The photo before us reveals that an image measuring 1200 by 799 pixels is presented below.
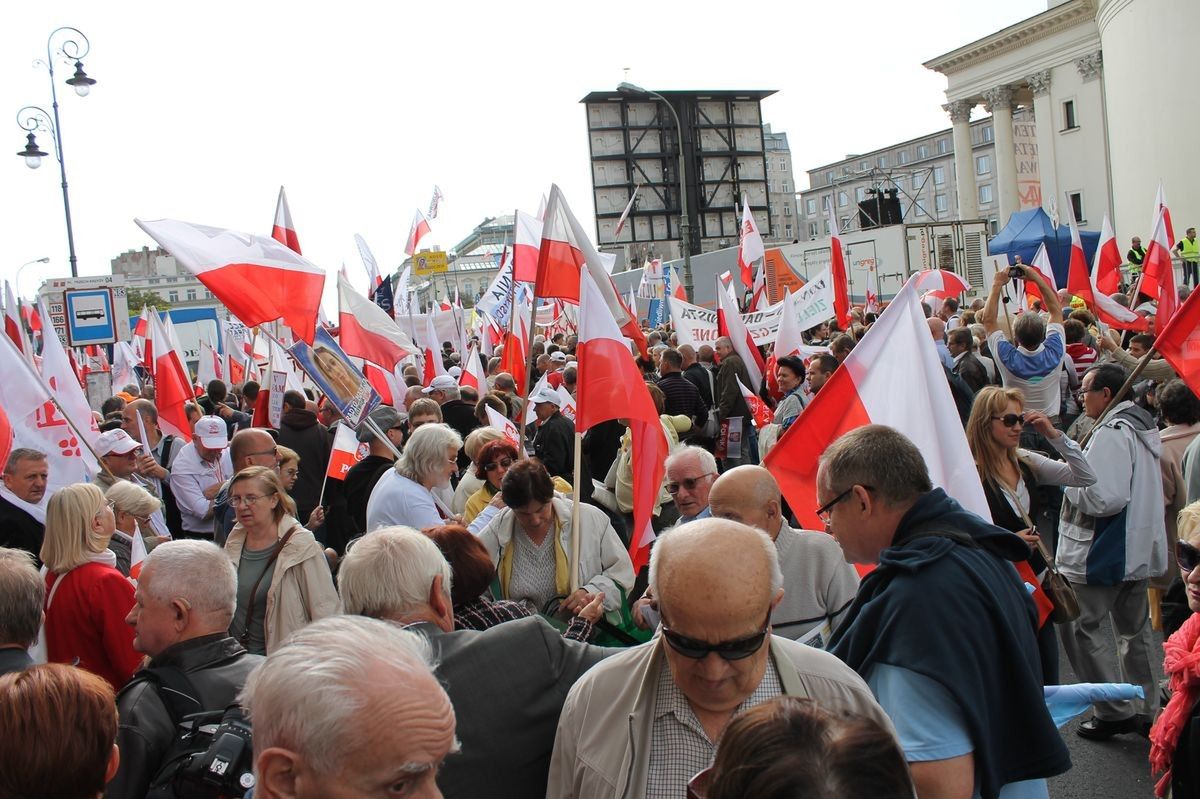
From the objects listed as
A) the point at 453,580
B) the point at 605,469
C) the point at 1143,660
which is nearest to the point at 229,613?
the point at 453,580

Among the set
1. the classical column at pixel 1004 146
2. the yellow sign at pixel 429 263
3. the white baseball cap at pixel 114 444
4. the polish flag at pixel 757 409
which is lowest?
the polish flag at pixel 757 409

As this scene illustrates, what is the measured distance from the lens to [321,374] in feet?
23.0

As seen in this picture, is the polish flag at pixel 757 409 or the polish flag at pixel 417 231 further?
the polish flag at pixel 417 231

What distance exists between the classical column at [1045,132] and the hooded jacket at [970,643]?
173 feet

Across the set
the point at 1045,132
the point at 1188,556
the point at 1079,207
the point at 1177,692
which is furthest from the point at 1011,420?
the point at 1045,132

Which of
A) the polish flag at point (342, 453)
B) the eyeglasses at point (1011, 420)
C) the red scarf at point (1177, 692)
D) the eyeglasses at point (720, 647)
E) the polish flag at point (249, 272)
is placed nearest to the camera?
the eyeglasses at point (720, 647)

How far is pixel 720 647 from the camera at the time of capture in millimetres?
2277

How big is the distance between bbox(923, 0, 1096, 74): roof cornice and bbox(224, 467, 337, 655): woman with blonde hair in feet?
170

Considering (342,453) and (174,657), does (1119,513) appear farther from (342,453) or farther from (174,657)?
(342,453)

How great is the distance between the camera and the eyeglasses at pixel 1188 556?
11.2 ft

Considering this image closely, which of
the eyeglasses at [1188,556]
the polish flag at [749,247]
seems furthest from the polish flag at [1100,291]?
the eyeglasses at [1188,556]

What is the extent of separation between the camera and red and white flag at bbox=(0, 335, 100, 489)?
19.1 feet

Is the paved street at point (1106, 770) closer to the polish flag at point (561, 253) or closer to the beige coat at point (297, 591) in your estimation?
the beige coat at point (297, 591)

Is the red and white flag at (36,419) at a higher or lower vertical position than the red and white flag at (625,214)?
lower
